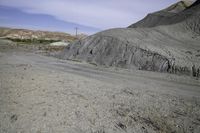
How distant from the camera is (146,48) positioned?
2559 centimetres

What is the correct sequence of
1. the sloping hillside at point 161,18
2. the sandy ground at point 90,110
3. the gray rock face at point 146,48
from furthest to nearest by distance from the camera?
the sloping hillside at point 161,18 < the gray rock face at point 146,48 < the sandy ground at point 90,110

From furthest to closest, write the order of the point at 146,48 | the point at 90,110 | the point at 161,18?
1. the point at 161,18
2. the point at 146,48
3. the point at 90,110

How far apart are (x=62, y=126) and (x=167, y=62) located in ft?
58.0

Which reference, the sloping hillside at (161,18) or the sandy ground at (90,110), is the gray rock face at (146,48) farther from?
the sandy ground at (90,110)

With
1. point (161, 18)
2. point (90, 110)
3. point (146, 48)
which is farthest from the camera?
point (161, 18)

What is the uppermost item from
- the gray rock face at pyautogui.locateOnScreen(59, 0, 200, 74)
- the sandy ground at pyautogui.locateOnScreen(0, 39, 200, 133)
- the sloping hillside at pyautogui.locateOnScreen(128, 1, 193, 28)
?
the sloping hillside at pyautogui.locateOnScreen(128, 1, 193, 28)

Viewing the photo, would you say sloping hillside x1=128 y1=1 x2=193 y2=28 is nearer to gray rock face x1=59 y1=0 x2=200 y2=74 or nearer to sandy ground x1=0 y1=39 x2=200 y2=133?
gray rock face x1=59 y1=0 x2=200 y2=74

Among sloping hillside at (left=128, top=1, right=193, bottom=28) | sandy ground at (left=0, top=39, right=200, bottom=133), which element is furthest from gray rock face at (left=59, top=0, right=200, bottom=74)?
sandy ground at (left=0, top=39, right=200, bottom=133)

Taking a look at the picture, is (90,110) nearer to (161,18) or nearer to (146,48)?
(146,48)

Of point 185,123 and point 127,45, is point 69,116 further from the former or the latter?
point 127,45

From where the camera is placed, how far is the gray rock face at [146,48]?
2286 cm

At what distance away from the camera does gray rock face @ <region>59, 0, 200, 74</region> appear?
22859mm

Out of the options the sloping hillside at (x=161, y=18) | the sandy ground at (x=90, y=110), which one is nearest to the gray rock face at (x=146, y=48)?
the sloping hillside at (x=161, y=18)

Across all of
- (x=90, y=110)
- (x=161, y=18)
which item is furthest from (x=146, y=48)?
(x=161, y=18)
